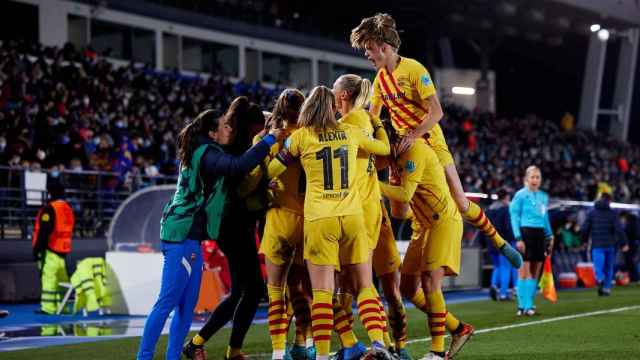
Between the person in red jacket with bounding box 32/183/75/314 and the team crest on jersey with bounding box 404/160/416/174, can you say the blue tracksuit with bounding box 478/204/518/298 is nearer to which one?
the person in red jacket with bounding box 32/183/75/314

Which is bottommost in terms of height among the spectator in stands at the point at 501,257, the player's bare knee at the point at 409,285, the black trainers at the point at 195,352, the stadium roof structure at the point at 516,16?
the spectator in stands at the point at 501,257

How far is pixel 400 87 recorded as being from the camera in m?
8.11

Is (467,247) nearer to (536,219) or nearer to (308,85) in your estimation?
(536,219)

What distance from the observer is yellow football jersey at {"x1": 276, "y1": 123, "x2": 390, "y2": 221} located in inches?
289

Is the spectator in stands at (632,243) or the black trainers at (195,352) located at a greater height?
the black trainers at (195,352)

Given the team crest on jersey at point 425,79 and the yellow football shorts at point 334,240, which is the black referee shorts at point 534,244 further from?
the yellow football shorts at point 334,240

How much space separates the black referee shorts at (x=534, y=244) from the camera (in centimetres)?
1470

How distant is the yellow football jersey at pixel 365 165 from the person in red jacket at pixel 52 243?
9233 mm

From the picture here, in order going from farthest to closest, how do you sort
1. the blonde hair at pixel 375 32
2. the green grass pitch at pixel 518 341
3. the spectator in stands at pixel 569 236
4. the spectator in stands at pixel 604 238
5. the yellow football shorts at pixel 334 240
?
the spectator in stands at pixel 569 236, the spectator in stands at pixel 604 238, the green grass pitch at pixel 518 341, the blonde hair at pixel 375 32, the yellow football shorts at pixel 334 240

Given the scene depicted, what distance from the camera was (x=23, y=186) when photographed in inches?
755

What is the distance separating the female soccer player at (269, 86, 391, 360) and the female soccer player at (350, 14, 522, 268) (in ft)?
2.39

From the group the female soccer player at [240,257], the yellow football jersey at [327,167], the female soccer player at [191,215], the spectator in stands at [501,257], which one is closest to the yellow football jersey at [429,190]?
the yellow football jersey at [327,167]

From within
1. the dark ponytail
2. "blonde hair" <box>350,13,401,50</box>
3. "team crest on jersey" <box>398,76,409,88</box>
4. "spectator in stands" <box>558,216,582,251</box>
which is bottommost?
"spectator in stands" <box>558,216,582,251</box>

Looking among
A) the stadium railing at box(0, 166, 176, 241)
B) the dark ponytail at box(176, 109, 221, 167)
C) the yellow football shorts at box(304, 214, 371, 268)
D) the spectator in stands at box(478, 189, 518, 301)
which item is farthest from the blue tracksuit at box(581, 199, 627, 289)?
the dark ponytail at box(176, 109, 221, 167)
